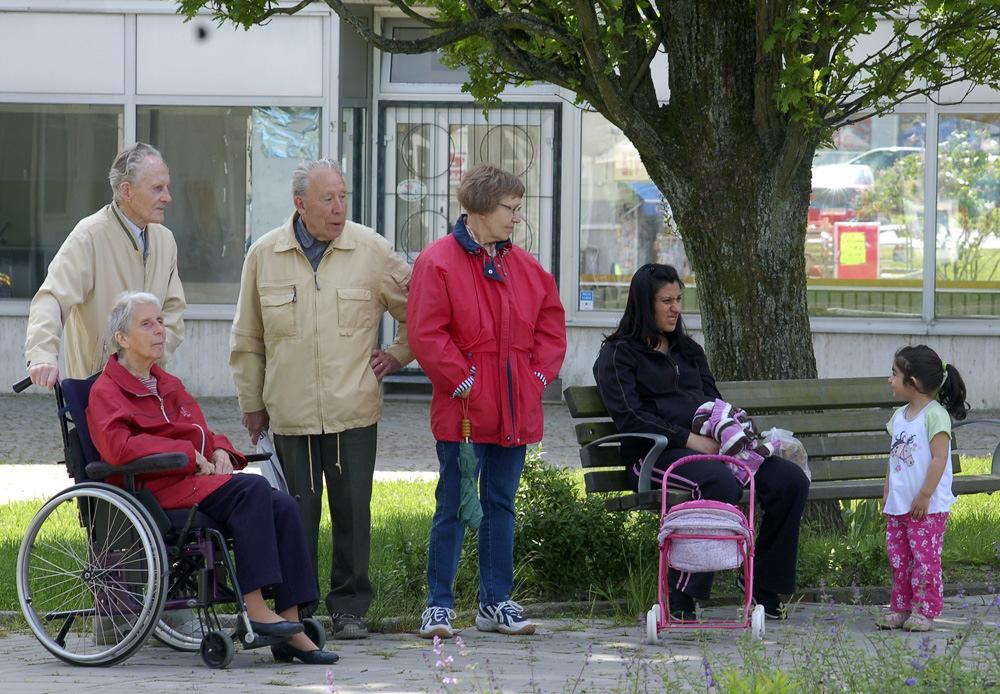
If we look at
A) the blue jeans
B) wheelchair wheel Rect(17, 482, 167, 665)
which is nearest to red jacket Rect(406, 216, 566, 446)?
the blue jeans

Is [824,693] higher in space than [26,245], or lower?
lower

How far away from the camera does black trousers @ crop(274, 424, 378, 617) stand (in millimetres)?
6684

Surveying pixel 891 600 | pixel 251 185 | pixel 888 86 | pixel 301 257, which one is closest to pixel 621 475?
pixel 891 600

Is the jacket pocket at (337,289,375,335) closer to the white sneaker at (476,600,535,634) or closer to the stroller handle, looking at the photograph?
the white sneaker at (476,600,535,634)

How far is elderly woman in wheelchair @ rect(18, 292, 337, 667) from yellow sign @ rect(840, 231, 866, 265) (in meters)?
10.00

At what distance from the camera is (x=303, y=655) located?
594cm

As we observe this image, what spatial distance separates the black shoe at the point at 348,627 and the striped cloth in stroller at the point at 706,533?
1.31 metres

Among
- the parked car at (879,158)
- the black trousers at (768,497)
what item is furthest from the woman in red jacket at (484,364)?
the parked car at (879,158)

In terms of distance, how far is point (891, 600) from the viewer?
6887 millimetres

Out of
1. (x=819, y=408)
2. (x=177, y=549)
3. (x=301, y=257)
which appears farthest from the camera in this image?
(x=819, y=408)

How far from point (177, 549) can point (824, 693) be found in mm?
2600

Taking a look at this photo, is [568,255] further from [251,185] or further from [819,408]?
[819,408]

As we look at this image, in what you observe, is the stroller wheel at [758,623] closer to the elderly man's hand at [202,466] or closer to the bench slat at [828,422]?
the bench slat at [828,422]

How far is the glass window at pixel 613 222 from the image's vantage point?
15555 mm
